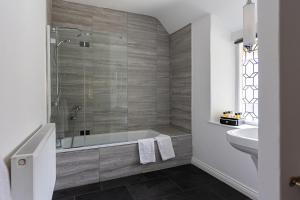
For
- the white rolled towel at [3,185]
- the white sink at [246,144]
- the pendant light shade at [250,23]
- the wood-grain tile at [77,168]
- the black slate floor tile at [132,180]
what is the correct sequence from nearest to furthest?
1. the white rolled towel at [3,185]
2. the white sink at [246,144]
3. the pendant light shade at [250,23]
4. the wood-grain tile at [77,168]
5. the black slate floor tile at [132,180]

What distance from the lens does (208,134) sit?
276cm

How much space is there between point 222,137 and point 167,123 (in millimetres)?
1420

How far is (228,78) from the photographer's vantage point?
279cm

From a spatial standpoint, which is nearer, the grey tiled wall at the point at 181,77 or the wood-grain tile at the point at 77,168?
the wood-grain tile at the point at 77,168

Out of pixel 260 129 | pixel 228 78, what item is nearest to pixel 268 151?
pixel 260 129

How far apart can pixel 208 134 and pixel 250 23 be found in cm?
165

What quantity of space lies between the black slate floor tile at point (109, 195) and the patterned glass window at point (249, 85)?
1885 mm

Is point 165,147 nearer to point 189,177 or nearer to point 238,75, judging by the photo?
point 189,177

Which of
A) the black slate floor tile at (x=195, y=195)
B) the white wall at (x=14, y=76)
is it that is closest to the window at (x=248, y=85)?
the black slate floor tile at (x=195, y=195)

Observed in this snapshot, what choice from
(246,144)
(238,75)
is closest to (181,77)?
(238,75)

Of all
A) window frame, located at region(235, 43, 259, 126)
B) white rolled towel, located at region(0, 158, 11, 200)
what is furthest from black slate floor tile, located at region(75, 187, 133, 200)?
window frame, located at region(235, 43, 259, 126)

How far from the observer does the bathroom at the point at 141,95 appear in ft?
5.58

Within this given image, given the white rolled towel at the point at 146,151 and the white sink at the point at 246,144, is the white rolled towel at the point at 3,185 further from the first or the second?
the white rolled towel at the point at 146,151
